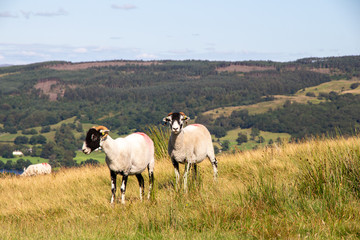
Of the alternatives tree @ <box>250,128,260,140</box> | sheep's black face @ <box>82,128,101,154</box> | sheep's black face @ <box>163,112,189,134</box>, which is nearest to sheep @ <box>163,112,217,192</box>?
sheep's black face @ <box>163,112,189,134</box>

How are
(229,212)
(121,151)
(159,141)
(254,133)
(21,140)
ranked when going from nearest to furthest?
1. (229,212)
2. (121,151)
3. (159,141)
4. (254,133)
5. (21,140)

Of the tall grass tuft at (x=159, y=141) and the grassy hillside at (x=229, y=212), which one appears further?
the tall grass tuft at (x=159, y=141)

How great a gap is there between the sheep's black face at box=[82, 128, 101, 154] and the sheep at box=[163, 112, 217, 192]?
5.50ft

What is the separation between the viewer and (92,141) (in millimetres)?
8039

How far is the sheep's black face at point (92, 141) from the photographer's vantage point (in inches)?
311

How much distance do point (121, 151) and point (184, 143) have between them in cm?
179

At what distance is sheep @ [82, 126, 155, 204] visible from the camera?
26.5ft

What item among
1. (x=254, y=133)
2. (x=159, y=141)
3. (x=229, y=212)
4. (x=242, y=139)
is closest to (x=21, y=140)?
(x=242, y=139)

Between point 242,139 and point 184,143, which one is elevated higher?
point 184,143

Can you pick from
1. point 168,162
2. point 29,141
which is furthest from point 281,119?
point 168,162

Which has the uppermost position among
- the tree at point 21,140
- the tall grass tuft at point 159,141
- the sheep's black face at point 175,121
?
the sheep's black face at point 175,121

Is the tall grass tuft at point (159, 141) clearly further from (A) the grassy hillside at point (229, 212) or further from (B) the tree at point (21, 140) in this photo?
(B) the tree at point (21, 140)

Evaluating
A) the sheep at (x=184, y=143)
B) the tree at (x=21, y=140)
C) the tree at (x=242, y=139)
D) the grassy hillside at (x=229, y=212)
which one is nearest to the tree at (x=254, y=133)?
the tree at (x=242, y=139)

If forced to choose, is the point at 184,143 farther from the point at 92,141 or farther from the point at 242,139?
the point at 242,139
